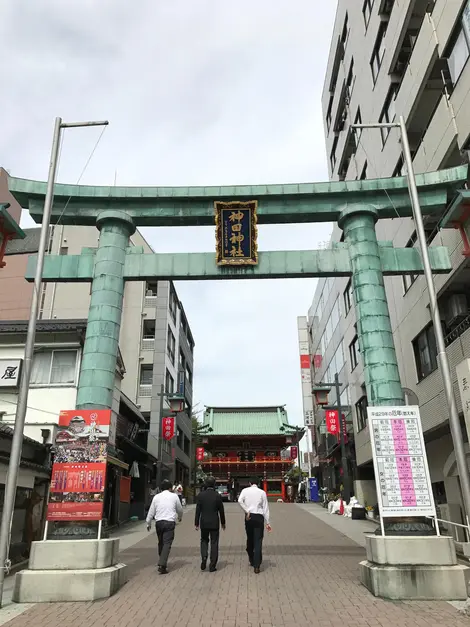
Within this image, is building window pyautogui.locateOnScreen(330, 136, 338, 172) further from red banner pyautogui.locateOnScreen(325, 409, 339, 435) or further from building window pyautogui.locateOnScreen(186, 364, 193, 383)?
building window pyautogui.locateOnScreen(186, 364, 193, 383)

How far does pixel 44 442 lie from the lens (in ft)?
49.4

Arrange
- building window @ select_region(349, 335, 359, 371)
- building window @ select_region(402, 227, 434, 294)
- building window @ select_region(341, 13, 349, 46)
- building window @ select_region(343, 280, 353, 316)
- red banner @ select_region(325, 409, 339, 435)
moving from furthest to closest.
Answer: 1. building window @ select_region(343, 280, 353, 316)
2. building window @ select_region(349, 335, 359, 371)
3. red banner @ select_region(325, 409, 339, 435)
4. building window @ select_region(341, 13, 349, 46)
5. building window @ select_region(402, 227, 434, 294)

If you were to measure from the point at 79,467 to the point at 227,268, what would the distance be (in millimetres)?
5388

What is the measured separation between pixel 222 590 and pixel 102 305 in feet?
20.1

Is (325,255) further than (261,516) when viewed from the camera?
Yes

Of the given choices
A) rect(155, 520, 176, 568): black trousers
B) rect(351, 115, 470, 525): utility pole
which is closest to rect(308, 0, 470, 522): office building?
rect(351, 115, 470, 525): utility pole

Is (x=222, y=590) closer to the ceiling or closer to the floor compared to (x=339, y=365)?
closer to the floor

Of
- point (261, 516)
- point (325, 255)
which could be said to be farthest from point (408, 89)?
point (261, 516)

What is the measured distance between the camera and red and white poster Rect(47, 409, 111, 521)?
873cm

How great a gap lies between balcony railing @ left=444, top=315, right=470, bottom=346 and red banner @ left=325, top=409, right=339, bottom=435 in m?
15.6

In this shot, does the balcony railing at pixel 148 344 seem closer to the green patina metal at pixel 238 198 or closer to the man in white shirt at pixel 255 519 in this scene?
the green patina metal at pixel 238 198

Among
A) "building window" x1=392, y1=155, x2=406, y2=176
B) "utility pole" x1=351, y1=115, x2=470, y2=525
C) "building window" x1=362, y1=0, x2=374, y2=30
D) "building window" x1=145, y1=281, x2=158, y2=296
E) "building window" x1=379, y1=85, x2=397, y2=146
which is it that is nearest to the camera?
"utility pole" x1=351, y1=115, x2=470, y2=525

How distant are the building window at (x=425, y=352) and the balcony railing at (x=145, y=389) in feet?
74.1

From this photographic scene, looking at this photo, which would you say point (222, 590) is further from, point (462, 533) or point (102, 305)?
point (462, 533)
